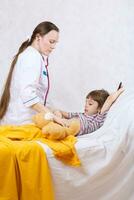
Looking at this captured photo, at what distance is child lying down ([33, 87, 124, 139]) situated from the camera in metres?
1.79

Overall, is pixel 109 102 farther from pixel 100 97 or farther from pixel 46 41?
pixel 46 41

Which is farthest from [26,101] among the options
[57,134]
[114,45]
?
[114,45]

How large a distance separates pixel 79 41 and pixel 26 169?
49.0 inches

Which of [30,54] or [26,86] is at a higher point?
[30,54]

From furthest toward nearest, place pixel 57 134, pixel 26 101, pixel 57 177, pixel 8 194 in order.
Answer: pixel 26 101 → pixel 57 134 → pixel 57 177 → pixel 8 194

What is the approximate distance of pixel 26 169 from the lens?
1589mm

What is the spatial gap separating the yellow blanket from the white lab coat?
37cm

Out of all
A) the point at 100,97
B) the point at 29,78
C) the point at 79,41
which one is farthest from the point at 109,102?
the point at 79,41

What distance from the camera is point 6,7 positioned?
2635 mm

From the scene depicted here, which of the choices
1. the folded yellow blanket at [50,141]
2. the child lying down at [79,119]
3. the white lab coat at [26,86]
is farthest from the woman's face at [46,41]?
the folded yellow blanket at [50,141]

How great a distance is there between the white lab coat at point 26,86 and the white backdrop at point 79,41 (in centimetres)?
41

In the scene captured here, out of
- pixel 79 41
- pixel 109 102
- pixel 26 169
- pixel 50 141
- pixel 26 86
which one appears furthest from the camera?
pixel 79 41

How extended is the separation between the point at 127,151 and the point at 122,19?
3.35 ft

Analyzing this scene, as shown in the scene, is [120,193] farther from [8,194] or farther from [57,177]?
[8,194]
